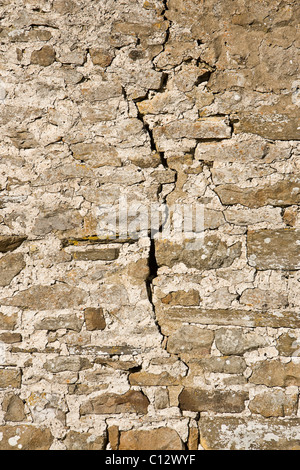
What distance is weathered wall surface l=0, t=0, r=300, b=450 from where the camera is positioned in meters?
1.96

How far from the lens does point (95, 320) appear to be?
6.74ft

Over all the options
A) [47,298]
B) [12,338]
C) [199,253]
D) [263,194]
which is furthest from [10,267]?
[263,194]

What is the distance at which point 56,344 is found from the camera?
6.74 feet

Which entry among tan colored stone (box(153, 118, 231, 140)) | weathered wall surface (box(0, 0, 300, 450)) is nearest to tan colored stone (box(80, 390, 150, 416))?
weathered wall surface (box(0, 0, 300, 450))

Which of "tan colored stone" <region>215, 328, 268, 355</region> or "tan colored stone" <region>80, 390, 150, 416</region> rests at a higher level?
"tan colored stone" <region>215, 328, 268, 355</region>

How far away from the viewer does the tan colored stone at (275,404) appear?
1.90 meters

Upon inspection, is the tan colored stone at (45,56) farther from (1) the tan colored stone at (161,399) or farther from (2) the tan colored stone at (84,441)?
(2) the tan colored stone at (84,441)

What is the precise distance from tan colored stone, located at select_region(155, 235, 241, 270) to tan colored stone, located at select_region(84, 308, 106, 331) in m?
0.42

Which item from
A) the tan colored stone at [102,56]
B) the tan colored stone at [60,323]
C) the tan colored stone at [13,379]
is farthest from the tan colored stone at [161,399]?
the tan colored stone at [102,56]

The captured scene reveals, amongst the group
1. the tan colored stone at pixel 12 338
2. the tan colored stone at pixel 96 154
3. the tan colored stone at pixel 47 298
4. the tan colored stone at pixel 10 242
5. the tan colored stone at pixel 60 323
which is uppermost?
the tan colored stone at pixel 96 154

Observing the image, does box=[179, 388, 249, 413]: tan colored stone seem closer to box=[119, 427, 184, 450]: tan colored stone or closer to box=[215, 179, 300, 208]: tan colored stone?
box=[119, 427, 184, 450]: tan colored stone

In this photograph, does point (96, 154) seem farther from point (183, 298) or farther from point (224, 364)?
point (224, 364)

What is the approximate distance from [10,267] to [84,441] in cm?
101

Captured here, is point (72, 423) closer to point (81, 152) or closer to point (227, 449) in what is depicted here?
point (227, 449)
